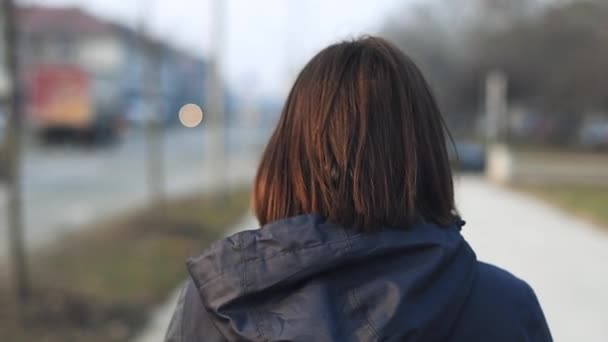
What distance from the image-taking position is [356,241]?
48.5 inches

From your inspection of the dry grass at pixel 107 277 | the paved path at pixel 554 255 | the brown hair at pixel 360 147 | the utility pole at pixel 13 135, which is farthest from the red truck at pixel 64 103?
the brown hair at pixel 360 147

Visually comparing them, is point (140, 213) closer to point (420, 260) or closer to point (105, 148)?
point (420, 260)

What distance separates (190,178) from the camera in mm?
21297

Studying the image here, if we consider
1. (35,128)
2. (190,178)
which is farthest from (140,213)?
(35,128)

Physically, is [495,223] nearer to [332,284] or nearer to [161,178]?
[161,178]

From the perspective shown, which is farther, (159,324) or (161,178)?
(161,178)

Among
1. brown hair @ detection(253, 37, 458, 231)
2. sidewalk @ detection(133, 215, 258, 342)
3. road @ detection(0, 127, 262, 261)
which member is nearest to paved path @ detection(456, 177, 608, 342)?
brown hair @ detection(253, 37, 458, 231)

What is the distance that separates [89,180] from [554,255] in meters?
14.3

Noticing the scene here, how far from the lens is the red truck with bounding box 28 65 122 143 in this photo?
35.2 m

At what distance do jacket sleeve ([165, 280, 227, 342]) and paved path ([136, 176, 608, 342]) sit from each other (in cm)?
220

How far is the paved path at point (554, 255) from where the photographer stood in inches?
237

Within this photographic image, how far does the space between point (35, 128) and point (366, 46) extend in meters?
38.0

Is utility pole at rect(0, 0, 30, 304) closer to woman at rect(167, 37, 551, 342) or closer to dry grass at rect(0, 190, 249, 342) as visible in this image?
dry grass at rect(0, 190, 249, 342)

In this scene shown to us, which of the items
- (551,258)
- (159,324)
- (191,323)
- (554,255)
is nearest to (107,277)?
(159,324)
